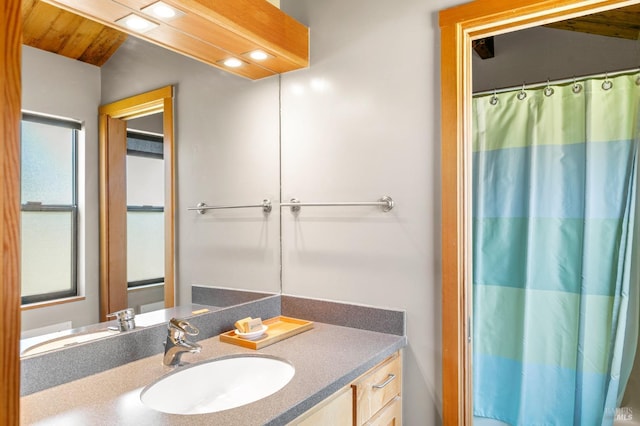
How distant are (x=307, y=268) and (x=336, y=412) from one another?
0.75 meters

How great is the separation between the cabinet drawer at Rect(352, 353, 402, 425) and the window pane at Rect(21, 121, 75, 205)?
1063 millimetres

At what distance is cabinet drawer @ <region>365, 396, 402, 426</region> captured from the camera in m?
1.46

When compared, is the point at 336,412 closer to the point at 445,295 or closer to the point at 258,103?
the point at 445,295

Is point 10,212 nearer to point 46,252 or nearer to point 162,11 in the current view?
point 46,252

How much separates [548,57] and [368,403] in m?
2.27

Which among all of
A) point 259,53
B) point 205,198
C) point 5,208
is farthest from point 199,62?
point 5,208

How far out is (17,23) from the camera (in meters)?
0.63

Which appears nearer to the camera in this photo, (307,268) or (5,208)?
(5,208)

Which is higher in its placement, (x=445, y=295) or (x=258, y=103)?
(x=258, y=103)

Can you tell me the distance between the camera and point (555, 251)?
209 centimetres

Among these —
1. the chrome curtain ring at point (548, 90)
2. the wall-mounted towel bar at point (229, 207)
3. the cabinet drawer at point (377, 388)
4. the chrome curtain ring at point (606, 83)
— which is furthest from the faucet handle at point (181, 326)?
the chrome curtain ring at point (606, 83)

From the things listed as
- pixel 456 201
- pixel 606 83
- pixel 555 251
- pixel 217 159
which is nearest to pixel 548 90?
A: pixel 606 83

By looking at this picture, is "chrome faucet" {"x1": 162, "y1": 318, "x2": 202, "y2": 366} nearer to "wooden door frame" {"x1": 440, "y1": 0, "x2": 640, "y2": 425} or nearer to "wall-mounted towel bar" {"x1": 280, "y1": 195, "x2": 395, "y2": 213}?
"wall-mounted towel bar" {"x1": 280, "y1": 195, "x2": 395, "y2": 213}

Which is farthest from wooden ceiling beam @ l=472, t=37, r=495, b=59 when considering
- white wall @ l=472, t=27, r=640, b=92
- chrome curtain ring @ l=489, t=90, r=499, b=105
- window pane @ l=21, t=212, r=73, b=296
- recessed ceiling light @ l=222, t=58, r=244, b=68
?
window pane @ l=21, t=212, r=73, b=296
